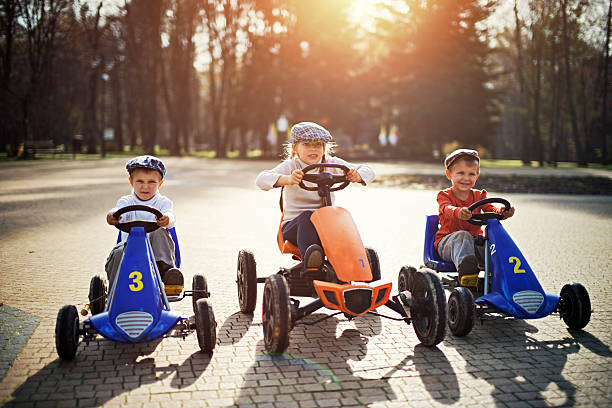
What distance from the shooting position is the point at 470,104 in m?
36.9

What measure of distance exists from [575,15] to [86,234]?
102 ft

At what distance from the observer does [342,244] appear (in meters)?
4.00

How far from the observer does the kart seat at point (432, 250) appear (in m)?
4.86

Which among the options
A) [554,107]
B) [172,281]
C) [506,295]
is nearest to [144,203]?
[172,281]

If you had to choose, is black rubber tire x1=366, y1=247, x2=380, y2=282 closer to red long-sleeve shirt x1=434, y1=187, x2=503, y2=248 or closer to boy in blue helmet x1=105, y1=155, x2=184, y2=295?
red long-sleeve shirt x1=434, y1=187, x2=503, y2=248

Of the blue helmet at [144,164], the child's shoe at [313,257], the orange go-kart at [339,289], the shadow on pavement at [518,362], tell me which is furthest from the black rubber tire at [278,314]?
the blue helmet at [144,164]

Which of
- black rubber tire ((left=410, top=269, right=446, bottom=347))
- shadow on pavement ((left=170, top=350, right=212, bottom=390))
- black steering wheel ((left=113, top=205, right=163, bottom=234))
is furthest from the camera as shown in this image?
black steering wheel ((left=113, top=205, right=163, bottom=234))

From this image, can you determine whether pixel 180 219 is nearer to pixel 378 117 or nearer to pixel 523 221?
pixel 523 221

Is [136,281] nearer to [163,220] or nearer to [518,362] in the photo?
[163,220]

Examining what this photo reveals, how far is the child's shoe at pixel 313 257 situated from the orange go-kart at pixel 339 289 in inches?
1.7

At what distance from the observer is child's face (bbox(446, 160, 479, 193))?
4910 millimetres

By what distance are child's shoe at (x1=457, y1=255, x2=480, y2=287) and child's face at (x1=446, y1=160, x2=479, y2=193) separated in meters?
0.71

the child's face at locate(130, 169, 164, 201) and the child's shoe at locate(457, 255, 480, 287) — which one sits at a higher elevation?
the child's face at locate(130, 169, 164, 201)

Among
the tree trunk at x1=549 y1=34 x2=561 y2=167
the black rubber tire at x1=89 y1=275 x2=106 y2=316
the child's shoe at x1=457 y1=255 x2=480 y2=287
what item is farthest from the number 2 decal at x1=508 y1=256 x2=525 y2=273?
the tree trunk at x1=549 y1=34 x2=561 y2=167
